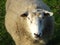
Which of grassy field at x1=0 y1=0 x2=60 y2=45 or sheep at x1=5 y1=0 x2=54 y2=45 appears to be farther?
grassy field at x1=0 y1=0 x2=60 y2=45

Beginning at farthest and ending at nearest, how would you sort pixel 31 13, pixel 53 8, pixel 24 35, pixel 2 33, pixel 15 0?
pixel 53 8 → pixel 2 33 → pixel 15 0 → pixel 24 35 → pixel 31 13

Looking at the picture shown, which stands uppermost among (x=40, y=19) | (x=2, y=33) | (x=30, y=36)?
(x=40, y=19)

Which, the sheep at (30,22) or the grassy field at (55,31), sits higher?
the sheep at (30,22)

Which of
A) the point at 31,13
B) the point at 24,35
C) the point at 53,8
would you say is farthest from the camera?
the point at 53,8

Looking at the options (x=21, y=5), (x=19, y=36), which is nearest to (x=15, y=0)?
(x=21, y=5)

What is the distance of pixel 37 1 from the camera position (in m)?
6.66

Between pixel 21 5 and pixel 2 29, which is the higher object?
pixel 21 5

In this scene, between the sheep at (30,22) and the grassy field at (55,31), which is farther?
the grassy field at (55,31)

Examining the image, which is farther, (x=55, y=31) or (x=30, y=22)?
(x=55, y=31)

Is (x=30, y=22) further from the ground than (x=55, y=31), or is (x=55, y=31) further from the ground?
(x=30, y=22)

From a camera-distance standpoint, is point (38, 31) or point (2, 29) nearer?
point (38, 31)

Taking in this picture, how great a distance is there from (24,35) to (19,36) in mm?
178

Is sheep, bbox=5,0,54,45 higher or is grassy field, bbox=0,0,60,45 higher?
sheep, bbox=5,0,54,45

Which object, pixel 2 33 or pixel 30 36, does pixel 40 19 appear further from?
pixel 2 33
